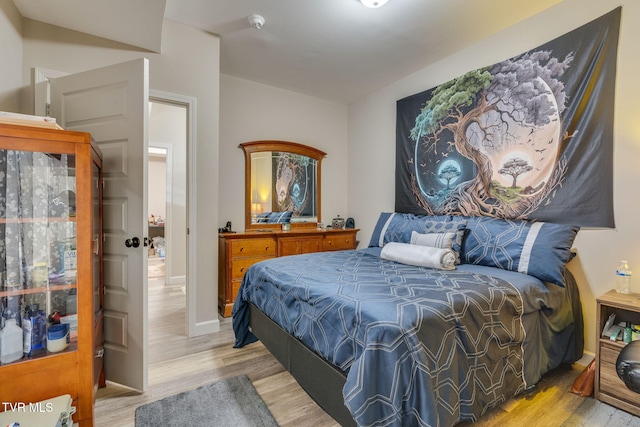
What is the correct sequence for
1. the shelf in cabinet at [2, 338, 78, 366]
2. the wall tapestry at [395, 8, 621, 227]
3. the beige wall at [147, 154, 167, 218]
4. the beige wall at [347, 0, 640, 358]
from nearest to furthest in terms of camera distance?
1. the shelf in cabinet at [2, 338, 78, 366]
2. the beige wall at [347, 0, 640, 358]
3. the wall tapestry at [395, 8, 621, 227]
4. the beige wall at [147, 154, 167, 218]

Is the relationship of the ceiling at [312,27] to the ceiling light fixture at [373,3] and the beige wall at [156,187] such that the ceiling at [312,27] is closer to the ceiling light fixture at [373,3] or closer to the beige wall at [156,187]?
the ceiling light fixture at [373,3]

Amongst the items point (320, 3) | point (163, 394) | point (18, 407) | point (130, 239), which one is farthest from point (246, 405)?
point (320, 3)

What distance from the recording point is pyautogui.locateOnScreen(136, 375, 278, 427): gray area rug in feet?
5.10

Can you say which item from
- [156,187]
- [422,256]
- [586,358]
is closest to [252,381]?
[422,256]

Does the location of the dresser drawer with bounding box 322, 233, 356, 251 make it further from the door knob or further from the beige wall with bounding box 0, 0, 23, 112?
the beige wall with bounding box 0, 0, 23, 112

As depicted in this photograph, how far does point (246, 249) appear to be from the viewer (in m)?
3.24

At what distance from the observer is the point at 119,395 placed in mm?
1808

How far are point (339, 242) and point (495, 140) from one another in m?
2.22

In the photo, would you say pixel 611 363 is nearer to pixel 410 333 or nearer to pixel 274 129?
pixel 410 333

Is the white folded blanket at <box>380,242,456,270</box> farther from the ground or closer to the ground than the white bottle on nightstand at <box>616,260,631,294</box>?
farther from the ground

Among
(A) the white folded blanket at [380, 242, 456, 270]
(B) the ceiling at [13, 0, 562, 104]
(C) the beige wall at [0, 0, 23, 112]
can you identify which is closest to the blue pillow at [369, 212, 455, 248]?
(A) the white folded blanket at [380, 242, 456, 270]

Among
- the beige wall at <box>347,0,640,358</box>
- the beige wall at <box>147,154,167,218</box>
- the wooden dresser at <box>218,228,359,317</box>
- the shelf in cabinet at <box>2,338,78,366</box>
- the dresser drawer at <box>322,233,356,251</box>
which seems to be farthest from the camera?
the beige wall at <box>147,154,167,218</box>

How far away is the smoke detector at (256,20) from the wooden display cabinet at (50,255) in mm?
1778

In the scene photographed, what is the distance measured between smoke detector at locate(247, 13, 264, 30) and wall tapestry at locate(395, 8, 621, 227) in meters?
1.91
